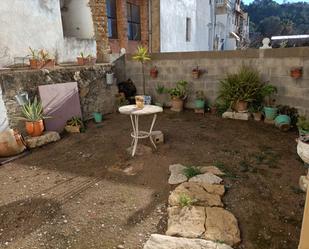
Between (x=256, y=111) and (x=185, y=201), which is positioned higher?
(x=256, y=111)

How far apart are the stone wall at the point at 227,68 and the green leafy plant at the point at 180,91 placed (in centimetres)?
18

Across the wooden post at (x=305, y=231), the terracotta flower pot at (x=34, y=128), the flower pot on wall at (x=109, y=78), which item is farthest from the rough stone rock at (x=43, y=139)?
the wooden post at (x=305, y=231)

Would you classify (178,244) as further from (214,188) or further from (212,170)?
(212,170)

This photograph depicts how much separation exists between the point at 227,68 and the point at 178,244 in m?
5.23

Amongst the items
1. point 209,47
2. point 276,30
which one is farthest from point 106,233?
point 276,30

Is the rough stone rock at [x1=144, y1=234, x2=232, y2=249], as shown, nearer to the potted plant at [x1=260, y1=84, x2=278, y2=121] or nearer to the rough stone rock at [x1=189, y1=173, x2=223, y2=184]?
the rough stone rock at [x1=189, y1=173, x2=223, y2=184]

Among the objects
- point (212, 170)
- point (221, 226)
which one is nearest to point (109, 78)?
point (212, 170)

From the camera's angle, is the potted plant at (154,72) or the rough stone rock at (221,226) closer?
the rough stone rock at (221,226)

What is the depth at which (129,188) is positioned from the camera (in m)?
3.25

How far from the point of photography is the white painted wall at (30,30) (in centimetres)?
576

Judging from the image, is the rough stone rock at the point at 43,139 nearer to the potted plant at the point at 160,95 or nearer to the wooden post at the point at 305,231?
the potted plant at the point at 160,95

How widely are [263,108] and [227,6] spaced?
16442mm

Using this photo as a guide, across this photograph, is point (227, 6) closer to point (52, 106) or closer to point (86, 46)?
point (86, 46)

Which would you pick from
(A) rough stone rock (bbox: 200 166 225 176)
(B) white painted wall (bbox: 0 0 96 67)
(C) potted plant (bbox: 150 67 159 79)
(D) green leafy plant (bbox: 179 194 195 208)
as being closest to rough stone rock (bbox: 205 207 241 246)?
(D) green leafy plant (bbox: 179 194 195 208)
